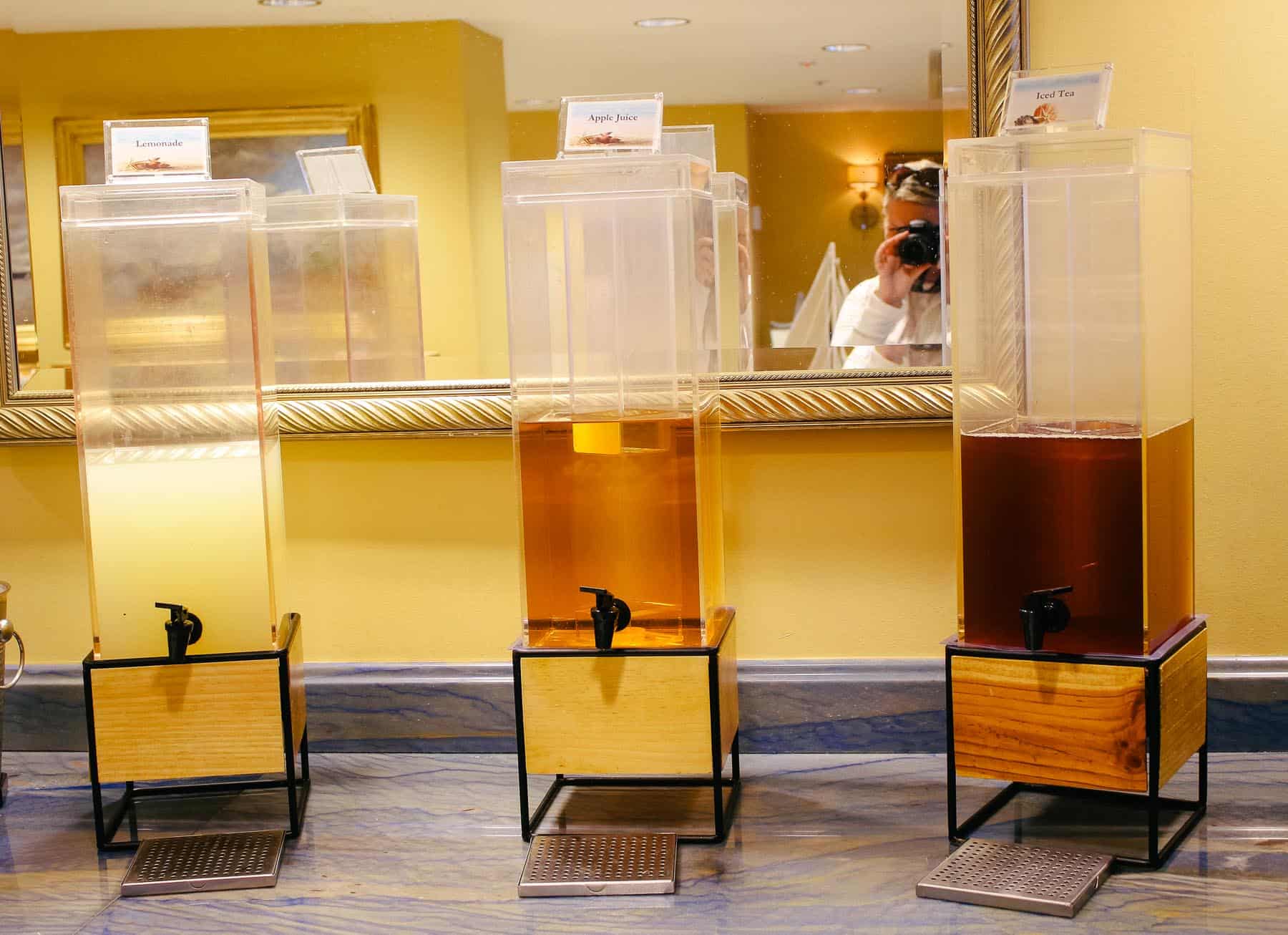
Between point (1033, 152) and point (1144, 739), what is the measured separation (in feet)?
2.49

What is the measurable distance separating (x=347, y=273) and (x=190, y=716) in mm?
762

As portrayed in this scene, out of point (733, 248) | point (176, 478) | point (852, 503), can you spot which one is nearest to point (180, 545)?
point (176, 478)

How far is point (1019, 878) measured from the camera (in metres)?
1.70

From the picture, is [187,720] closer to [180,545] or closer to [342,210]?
[180,545]

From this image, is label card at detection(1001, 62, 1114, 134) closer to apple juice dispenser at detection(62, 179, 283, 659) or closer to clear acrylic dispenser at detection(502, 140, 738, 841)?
clear acrylic dispenser at detection(502, 140, 738, 841)

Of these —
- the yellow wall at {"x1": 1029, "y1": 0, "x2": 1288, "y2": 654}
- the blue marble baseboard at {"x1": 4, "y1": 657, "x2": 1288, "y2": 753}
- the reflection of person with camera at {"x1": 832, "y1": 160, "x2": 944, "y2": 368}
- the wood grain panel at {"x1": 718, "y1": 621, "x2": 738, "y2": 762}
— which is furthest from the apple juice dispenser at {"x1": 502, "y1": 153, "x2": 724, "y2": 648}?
the yellow wall at {"x1": 1029, "y1": 0, "x2": 1288, "y2": 654}

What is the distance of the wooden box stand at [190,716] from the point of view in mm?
1858

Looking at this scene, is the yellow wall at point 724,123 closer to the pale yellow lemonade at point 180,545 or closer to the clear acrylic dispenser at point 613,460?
the clear acrylic dispenser at point 613,460

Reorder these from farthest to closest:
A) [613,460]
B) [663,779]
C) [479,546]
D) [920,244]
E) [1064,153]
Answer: [479,546] → [663,779] → [920,244] → [613,460] → [1064,153]

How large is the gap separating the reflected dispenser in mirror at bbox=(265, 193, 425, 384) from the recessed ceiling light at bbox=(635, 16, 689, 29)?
1.54 feet

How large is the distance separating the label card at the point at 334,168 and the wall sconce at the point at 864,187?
2.60 ft

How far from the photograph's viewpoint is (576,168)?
5.70ft

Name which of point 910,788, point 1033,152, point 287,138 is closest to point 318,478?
point 287,138

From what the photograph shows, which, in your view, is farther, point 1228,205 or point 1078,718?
point 1228,205
